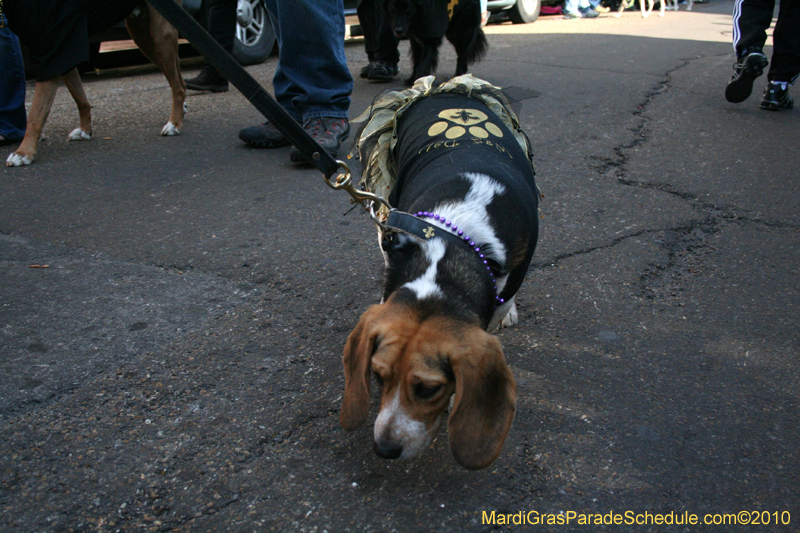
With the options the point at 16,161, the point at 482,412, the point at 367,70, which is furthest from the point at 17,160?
the point at 367,70

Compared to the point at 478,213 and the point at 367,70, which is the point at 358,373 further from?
the point at 367,70

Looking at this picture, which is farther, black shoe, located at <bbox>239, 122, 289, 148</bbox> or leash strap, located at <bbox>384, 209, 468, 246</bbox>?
black shoe, located at <bbox>239, 122, 289, 148</bbox>

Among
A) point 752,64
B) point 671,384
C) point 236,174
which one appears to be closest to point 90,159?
point 236,174

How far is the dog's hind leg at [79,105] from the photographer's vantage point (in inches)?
163

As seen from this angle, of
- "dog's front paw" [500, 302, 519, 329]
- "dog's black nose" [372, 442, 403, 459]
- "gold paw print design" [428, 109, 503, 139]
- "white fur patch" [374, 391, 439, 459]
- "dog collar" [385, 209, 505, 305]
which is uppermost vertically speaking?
"gold paw print design" [428, 109, 503, 139]

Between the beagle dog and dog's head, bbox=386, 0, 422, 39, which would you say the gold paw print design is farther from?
dog's head, bbox=386, 0, 422, 39

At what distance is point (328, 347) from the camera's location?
2.21 metres

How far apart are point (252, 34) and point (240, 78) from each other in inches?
230

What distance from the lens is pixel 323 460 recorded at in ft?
5.57

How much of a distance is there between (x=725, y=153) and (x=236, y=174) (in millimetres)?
3389

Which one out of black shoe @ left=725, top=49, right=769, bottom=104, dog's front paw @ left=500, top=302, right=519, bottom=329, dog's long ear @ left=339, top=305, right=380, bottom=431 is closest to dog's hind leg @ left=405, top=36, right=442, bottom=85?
black shoe @ left=725, top=49, right=769, bottom=104

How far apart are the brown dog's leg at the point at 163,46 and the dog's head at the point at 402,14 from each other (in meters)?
2.21

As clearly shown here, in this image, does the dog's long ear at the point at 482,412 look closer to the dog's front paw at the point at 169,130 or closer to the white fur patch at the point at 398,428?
the white fur patch at the point at 398,428

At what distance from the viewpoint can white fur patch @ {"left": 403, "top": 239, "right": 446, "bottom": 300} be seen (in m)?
1.66
